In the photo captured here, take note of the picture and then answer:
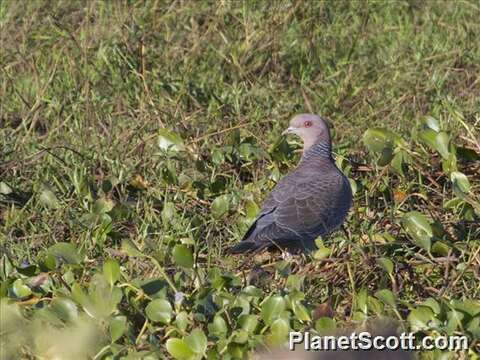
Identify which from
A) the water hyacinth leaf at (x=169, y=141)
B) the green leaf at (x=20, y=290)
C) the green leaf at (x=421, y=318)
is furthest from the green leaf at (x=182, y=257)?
the water hyacinth leaf at (x=169, y=141)

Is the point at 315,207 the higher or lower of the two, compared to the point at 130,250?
lower

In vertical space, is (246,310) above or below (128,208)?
above

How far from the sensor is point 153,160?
21.7ft

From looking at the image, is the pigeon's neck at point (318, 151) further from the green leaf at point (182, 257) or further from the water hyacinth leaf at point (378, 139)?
the green leaf at point (182, 257)

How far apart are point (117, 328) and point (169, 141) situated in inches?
84.4

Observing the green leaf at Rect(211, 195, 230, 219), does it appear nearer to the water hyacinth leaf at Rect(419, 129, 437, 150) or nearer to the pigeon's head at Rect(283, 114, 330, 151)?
the pigeon's head at Rect(283, 114, 330, 151)

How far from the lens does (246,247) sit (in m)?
5.49

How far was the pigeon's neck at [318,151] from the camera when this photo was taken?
623cm

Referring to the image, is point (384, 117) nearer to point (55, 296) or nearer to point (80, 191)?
point (80, 191)

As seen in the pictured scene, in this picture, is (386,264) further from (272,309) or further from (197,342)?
(197,342)

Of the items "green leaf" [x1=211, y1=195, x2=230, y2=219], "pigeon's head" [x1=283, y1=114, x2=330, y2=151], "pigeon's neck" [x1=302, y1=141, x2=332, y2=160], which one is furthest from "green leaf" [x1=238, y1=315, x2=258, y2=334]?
"pigeon's head" [x1=283, y1=114, x2=330, y2=151]

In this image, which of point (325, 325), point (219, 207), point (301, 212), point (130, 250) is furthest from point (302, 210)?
point (325, 325)

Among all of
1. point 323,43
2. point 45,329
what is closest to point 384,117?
point 323,43

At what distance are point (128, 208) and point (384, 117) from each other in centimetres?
208
